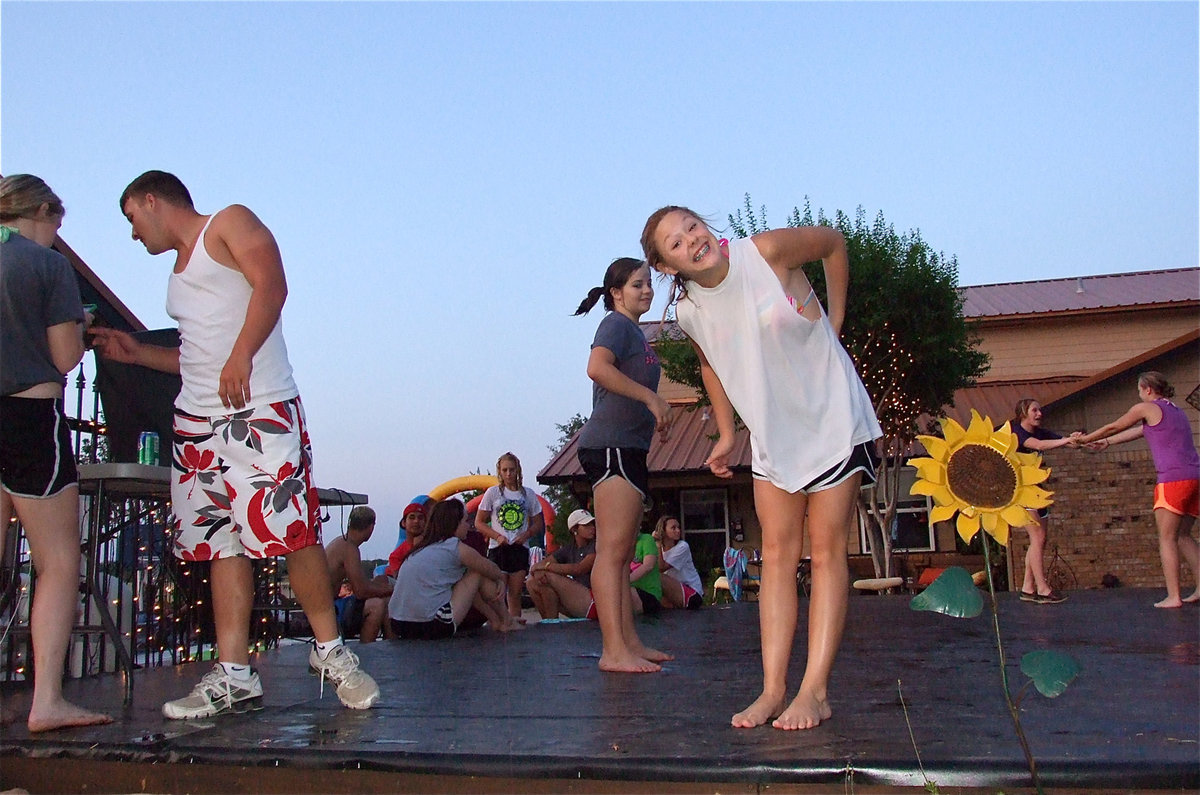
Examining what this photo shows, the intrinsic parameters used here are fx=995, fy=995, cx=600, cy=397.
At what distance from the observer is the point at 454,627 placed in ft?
20.2

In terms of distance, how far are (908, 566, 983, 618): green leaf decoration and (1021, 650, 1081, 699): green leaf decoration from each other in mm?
109

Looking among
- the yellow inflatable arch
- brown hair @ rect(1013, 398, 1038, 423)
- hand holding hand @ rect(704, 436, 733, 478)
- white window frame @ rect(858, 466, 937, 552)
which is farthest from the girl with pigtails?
white window frame @ rect(858, 466, 937, 552)

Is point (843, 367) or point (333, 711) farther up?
point (843, 367)

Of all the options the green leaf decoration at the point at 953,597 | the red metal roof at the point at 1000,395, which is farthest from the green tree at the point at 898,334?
the green leaf decoration at the point at 953,597

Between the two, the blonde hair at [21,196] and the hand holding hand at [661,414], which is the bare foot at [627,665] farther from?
the blonde hair at [21,196]

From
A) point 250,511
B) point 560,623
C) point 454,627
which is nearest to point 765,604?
point 250,511

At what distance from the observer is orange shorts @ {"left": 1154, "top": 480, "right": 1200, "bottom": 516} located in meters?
6.53

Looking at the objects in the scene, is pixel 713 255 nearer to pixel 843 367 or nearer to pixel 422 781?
pixel 843 367

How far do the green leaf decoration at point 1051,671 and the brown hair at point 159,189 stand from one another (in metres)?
2.70

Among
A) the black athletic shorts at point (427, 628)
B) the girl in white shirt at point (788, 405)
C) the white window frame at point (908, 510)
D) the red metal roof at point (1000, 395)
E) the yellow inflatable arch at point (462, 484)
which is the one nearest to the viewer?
the girl in white shirt at point (788, 405)

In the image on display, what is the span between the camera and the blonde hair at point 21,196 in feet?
9.95

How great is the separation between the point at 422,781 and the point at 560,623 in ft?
15.8

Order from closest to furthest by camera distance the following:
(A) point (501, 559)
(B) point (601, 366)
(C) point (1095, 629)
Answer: (B) point (601, 366) → (C) point (1095, 629) → (A) point (501, 559)

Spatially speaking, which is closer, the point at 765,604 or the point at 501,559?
the point at 765,604
